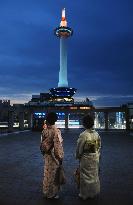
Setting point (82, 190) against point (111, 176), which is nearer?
point (82, 190)

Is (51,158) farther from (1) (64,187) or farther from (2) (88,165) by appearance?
(1) (64,187)

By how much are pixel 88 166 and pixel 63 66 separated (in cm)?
13517

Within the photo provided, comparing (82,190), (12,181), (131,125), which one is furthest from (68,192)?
(131,125)

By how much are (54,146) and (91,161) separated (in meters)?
0.83

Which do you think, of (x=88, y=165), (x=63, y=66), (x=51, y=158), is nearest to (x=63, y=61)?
(x=63, y=66)

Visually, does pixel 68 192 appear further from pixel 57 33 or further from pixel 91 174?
pixel 57 33

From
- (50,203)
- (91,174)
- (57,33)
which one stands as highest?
(57,33)

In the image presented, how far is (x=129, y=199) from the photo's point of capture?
7305 millimetres

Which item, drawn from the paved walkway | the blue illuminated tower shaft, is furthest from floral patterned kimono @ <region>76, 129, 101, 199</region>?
the blue illuminated tower shaft

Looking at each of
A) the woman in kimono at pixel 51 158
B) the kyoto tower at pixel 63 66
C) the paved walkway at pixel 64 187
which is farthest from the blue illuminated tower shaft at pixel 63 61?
the woman in kimono at pixel 51 158

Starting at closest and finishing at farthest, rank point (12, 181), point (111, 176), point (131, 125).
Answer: point (12, 181)
point (111, 176)
point (131, 125)

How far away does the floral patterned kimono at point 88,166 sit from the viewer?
23.8 feet

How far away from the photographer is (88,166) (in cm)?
726

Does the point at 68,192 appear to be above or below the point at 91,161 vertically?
below
